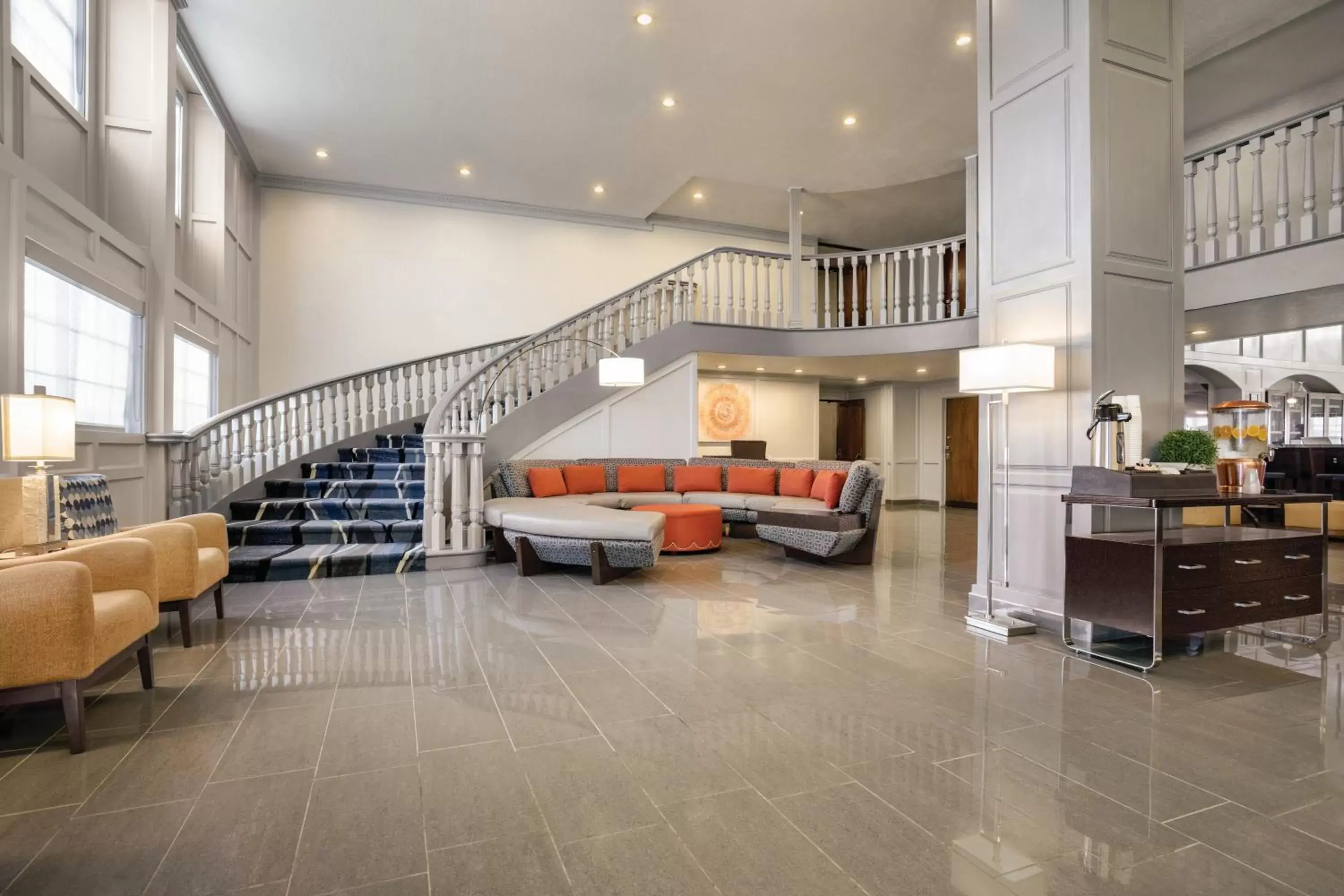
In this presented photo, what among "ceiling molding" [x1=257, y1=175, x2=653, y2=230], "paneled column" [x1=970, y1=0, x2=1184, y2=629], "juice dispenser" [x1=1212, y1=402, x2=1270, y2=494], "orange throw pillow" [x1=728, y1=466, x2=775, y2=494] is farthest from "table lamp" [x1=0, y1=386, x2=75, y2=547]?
"ceiling molding" [x1=257, y1=175, x2=653, y2=230]

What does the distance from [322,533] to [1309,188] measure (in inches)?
325

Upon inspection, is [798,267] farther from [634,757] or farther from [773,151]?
[634,757]

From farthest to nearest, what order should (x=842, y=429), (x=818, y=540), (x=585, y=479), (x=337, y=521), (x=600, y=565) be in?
1. (x=842, y=429)
2. (x=585, y=479)
3. (x=337, y=521)
4. (x=818, y=540)
5. (x=600, y=565)

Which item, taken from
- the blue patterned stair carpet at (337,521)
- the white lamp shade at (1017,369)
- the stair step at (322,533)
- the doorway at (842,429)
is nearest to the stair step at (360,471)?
the blue patterned stair carpet at (337,521)

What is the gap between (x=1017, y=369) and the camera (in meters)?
3.60

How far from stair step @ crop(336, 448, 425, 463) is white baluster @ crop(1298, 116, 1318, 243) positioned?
8.05 m

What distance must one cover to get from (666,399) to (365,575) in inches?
180

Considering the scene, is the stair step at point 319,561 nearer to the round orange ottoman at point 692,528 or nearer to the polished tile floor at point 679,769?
the polished tile floor at point 679,769

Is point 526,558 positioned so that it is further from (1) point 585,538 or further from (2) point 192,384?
(2) point 192,384

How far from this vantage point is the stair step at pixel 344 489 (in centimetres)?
666

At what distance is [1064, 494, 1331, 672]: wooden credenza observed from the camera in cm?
316

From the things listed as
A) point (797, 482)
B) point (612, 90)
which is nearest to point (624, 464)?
point (797, 482)

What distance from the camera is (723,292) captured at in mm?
11133

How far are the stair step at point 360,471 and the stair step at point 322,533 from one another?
106cm
